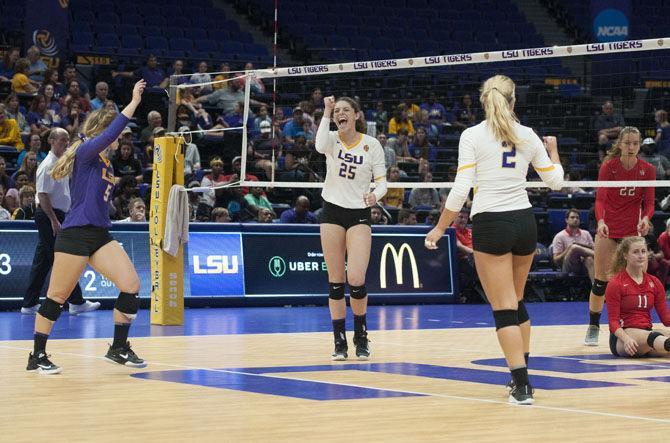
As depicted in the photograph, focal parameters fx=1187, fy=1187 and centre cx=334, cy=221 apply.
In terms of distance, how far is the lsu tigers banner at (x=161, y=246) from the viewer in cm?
1334

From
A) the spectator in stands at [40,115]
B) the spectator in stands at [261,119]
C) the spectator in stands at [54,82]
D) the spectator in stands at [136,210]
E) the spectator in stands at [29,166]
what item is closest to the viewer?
the spectator in stands at [136,210]

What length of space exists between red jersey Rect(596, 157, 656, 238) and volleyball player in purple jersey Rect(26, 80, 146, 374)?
471cm

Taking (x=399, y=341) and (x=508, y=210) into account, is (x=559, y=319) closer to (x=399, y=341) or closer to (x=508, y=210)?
(x=399, y=341)

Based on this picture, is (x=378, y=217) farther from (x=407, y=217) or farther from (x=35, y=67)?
(x=35, y=67)

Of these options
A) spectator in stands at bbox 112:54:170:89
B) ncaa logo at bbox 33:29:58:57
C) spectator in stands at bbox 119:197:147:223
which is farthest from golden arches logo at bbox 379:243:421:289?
ncaa logo at bbox 33:29:58:57

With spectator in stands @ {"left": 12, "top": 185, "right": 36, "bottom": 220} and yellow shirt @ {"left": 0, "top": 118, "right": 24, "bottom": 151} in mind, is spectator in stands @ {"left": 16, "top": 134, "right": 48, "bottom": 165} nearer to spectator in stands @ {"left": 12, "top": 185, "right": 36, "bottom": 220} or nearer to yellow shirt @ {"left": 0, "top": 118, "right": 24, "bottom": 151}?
yellow shirt @ {"left": 0, "top": 118, "right": 24, "bottom": 151}

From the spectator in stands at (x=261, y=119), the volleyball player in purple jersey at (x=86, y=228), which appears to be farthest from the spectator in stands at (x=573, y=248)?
the volleyball player in purple jersey at (x=86, y=228)

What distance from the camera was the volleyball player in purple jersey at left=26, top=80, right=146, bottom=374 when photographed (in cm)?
855

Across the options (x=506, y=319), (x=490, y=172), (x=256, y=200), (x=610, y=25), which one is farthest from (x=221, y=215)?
(x=610, y=25)

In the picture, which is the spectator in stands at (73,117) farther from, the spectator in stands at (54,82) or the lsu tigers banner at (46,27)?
the lsu tigers banner at (46,27)

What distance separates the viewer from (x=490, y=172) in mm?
7145

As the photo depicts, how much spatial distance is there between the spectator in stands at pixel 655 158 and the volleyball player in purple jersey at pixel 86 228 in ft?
34.9

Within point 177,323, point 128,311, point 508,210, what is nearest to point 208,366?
point 128,311

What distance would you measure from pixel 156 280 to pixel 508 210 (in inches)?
281
